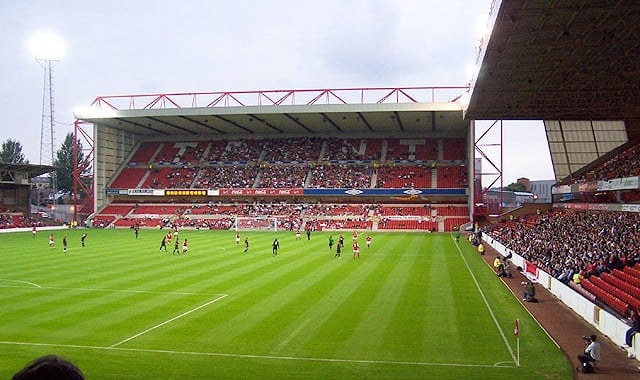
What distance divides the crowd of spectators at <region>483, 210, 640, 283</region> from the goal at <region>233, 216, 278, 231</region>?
99.0 feet

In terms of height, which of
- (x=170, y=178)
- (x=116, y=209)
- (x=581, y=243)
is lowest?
(x=581, y=243)

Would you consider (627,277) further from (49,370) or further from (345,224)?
(345,224)

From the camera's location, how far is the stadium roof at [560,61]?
18.4 meters

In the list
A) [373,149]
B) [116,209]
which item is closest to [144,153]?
[116,209]

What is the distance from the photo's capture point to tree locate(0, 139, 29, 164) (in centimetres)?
11038

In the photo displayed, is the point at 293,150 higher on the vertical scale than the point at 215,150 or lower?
lower

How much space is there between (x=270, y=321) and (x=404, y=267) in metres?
14.8

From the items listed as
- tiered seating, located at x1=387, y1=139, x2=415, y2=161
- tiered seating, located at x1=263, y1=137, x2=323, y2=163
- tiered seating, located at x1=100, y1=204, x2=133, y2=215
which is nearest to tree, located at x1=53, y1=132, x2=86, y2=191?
tiered seating, located at x1=100, y1=204, x2=133, y2=215

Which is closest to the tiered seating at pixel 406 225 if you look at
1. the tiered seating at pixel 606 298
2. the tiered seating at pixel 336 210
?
the tiered seating at pixel 336 210

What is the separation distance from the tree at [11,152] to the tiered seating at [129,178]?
1714 inches

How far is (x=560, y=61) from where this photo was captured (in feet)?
80.2

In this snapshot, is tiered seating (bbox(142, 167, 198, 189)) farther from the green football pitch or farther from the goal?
the green football pitch

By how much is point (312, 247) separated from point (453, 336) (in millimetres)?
27004

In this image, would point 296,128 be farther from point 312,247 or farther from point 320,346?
point 320,346
